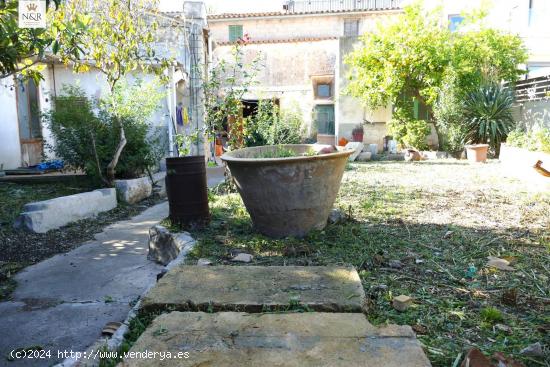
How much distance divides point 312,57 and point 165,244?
1617 centimetres

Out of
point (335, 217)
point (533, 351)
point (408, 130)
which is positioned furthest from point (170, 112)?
point (533, 351)

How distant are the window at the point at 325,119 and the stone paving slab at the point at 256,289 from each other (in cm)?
1545

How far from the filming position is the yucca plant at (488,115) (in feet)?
40.3

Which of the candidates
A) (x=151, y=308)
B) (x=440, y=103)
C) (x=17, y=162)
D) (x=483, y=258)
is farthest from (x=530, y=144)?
(x=17, y=162)

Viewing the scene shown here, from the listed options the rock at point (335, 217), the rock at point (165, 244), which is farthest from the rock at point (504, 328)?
the rock at point (165, 244)

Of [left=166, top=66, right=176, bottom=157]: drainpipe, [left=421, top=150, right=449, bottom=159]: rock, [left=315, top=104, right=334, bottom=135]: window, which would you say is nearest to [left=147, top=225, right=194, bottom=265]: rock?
[left=166, top=66, right=176, bottom=157]: drainpipe

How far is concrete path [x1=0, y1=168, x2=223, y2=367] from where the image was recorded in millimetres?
2805

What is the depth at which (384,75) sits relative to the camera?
13.7 metres

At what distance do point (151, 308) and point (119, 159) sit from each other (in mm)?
5853

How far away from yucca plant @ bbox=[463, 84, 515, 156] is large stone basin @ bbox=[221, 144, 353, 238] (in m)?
10.1

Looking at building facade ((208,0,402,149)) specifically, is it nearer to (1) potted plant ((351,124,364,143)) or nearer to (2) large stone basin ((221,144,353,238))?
(1) potted plant ((351,124,364,143))

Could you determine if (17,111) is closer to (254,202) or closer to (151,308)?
(254,202)

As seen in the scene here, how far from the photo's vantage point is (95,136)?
7.28 m

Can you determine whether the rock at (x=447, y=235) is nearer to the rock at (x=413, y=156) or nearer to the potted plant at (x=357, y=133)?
the rock at (x=413, y=156)
